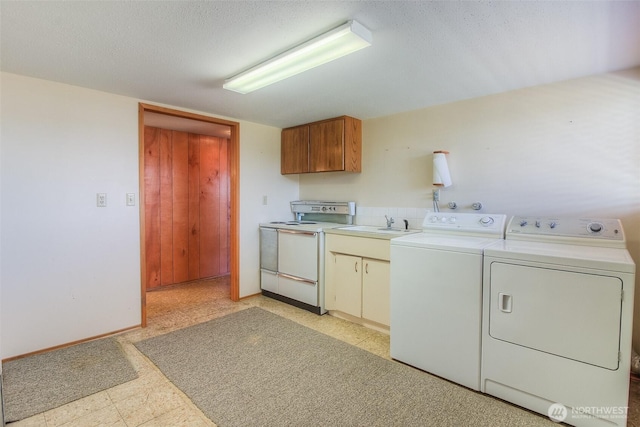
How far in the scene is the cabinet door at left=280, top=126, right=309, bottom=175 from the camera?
381cm

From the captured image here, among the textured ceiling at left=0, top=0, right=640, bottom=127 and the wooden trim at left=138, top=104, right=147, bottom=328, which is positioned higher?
the textured ceiling at left=0, top=0, right=640, bottom=127

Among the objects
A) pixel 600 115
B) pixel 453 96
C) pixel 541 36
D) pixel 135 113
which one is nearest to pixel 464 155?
pixel 453 96

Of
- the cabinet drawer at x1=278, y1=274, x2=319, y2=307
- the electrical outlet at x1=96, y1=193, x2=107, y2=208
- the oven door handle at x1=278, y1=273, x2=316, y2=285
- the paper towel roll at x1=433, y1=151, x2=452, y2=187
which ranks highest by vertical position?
the paper towel roll at x1=433, y1=151, x2=452, y2=187

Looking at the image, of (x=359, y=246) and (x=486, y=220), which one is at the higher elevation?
(x=486, y=220)

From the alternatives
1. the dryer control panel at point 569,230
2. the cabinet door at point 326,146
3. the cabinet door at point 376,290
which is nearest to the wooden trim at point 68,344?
the cabinet door at point 376,290

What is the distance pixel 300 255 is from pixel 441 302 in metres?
1.70

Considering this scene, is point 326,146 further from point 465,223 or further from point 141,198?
point 141,198

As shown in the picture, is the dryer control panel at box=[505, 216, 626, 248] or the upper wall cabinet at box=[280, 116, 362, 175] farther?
the upper wall cabinet at box=[280, 116, 362, 175]

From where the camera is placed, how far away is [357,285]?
2996mm

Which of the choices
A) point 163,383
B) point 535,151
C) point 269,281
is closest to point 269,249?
point 269,281

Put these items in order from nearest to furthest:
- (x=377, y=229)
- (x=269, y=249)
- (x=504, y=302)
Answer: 1. (x=504, y=302)
2. (x=377, y=229)
3. (x=269, y=249)

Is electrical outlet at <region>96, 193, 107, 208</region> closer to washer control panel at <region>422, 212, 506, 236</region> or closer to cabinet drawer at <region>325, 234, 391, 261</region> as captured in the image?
cabinet drawer at <region>325, 234, 391, 261</region>

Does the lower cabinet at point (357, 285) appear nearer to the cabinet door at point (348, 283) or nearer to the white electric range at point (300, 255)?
the cabinet door at point (348, 283)

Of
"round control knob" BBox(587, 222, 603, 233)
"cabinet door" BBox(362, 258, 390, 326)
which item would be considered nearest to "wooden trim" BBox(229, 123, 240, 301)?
"cabinet door" BBox(362, 258, 390, 326)
